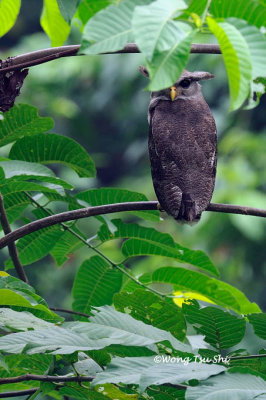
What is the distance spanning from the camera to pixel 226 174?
5973mm

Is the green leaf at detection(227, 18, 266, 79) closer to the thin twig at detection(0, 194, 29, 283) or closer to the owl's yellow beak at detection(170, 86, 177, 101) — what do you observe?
the thin twig at detection(0, 194, 29, 283)

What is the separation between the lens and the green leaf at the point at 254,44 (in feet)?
2.95

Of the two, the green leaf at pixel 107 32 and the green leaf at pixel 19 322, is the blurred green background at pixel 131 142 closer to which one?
the green leaf at pixel 19 322

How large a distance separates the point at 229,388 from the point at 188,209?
1302mm

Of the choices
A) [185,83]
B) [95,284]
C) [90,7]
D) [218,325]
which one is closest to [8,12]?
[90,7]

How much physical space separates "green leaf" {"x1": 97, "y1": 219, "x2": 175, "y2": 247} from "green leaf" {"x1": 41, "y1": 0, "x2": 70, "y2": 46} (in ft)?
2.06

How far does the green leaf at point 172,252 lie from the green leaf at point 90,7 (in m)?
0.77

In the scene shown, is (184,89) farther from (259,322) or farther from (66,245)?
(259,322)

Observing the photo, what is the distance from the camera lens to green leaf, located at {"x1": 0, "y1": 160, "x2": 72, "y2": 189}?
1682mm

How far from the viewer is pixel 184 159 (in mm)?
2344

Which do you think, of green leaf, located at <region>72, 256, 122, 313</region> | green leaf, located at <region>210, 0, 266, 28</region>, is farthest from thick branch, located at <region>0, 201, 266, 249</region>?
green leaf, located at <region>210, 0, 266, 28</region>

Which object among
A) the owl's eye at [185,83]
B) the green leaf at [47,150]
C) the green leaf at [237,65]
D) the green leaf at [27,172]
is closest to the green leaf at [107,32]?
the green leaf at [237,65]

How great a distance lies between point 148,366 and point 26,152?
0.91m

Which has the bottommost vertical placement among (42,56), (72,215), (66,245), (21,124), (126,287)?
(126,287)
